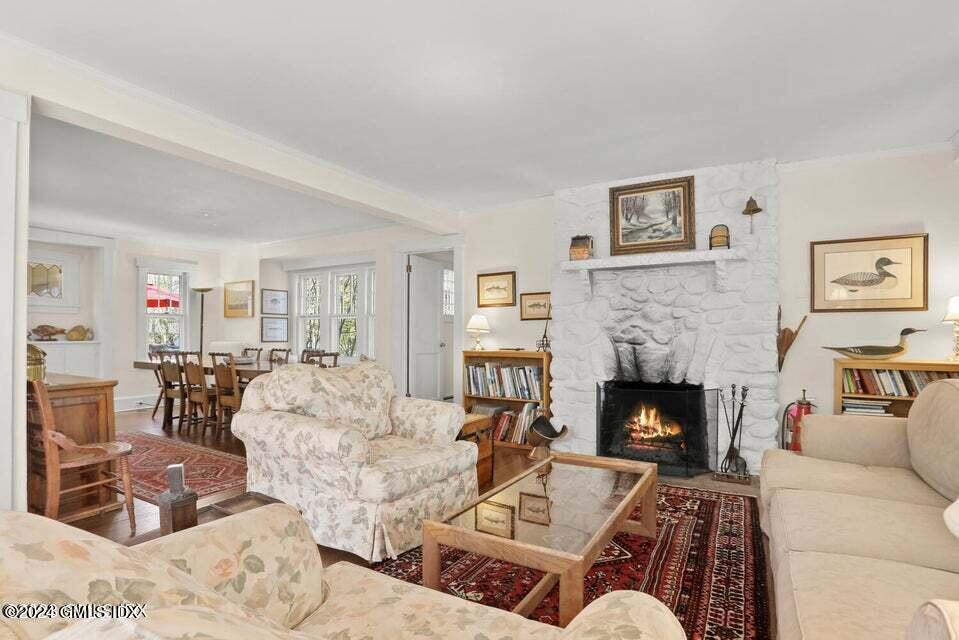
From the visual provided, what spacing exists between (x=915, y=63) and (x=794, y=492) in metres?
2.13

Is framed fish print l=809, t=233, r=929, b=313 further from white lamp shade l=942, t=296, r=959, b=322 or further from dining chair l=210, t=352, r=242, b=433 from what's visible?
dining chair l=210, t=352, r=242, b=433

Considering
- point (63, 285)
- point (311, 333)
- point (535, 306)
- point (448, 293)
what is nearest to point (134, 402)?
point (63, 285)

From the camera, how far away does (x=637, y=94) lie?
2742 mm

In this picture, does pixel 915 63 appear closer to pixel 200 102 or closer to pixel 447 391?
pixel 200 102

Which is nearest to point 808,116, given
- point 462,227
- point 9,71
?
point 462,227

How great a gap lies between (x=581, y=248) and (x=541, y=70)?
198 centimetres

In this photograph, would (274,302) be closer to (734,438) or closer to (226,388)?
(226,388)

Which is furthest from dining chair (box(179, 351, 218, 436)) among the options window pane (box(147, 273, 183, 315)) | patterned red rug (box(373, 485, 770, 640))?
patterned red rug (box(373, 485, 770, 640))

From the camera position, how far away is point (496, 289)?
5.07m

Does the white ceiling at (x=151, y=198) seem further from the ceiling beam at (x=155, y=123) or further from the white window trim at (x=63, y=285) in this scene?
the ceiling beam at (x=155, y=123)

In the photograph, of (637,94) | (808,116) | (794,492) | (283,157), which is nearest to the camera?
(794,492)

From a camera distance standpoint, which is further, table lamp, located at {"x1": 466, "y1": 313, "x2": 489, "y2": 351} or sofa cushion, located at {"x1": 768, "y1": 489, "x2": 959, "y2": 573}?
table lamp, located at {"x1": 466, "y1": 313, "x2": 489, "y2": 351}

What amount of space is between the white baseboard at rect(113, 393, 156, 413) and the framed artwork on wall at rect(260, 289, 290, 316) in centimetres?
189

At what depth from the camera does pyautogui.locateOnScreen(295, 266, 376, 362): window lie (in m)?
6.94
